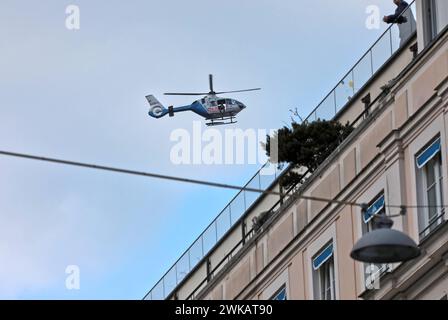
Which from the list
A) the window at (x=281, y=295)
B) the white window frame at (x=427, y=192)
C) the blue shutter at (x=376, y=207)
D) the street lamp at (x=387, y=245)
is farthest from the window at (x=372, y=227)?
the street lamp at (x=387, y=245)

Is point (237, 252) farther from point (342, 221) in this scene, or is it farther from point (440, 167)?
point (440, 167)

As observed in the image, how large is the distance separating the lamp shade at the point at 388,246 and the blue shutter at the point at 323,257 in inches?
587

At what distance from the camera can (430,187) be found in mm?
39031

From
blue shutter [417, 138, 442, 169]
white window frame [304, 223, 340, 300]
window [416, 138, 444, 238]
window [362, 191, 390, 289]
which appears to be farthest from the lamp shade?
white window frame [304, 223, 340, 300]

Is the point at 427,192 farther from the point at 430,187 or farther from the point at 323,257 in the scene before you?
the point at 323,257

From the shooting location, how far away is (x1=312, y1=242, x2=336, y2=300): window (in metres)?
42.6

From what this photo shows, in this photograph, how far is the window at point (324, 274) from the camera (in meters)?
42.6

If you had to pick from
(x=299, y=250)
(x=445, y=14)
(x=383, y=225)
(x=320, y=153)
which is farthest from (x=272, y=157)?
(x=383, y=225)

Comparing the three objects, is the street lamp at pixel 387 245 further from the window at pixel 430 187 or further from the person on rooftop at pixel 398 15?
the person on rooftop at pixel 398 15

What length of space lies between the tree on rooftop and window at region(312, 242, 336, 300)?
5208mm

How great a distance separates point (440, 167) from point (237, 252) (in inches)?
382

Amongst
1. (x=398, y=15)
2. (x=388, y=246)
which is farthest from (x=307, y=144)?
(x=388, y=246)

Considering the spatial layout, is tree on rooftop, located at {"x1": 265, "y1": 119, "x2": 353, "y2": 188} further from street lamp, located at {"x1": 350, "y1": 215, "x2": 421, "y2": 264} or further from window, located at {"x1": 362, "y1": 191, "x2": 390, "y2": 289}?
street lamp, located at {"x1": 350, "y1": 215, "x2": 421, "y2": 264}

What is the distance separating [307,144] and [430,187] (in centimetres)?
1012
